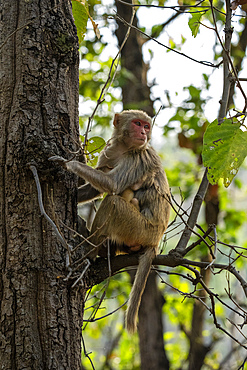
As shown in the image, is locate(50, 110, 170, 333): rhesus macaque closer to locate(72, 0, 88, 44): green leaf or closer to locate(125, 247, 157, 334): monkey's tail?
locate(125, 247, 157, 334): monkey's tail

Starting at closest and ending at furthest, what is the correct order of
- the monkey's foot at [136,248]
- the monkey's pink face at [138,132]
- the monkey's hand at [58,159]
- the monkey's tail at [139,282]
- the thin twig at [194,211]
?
the monkey's hand at [58,159] < the thin twig at [194,211] < the monkey's tail at [139,282] < the monkey's foot at [136,248] < the monkey's pink face at [138,132]

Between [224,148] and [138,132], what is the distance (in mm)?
2103

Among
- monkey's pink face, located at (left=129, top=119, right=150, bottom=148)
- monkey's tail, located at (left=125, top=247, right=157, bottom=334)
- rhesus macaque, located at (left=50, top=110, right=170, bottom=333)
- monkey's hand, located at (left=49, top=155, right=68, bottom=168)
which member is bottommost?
monkey's tail, located at (left=125, top=247, right=157, bottom=334)

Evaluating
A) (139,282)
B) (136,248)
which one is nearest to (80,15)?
(136,248)

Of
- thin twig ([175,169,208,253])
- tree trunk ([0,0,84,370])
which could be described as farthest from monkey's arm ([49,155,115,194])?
thin twig ([175,169,208,253])

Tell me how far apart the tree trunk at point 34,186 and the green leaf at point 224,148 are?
0.99 metres

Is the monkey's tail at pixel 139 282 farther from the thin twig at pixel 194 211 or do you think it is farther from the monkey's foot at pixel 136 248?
the thin twig at pixel 194 211

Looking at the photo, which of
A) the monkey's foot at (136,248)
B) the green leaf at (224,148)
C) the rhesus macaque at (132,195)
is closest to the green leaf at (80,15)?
the rhesus macaque at (132,195)

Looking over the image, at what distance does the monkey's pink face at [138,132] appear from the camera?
13.7 ft

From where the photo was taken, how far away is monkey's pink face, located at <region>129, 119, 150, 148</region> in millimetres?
4180

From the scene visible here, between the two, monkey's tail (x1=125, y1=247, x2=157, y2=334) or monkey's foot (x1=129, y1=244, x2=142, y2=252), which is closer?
monkey's tail (x1=125, y1=247, x2=157, y2=334)

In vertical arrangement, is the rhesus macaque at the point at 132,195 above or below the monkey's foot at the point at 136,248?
above

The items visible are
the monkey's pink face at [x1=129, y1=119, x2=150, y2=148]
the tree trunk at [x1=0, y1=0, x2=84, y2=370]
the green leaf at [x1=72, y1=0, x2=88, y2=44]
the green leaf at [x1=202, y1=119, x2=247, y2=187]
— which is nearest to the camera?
the green leaf at [x1=202, y1=119, x2=247, y2=187]

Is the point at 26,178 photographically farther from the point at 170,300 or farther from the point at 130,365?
the point at 130,365
